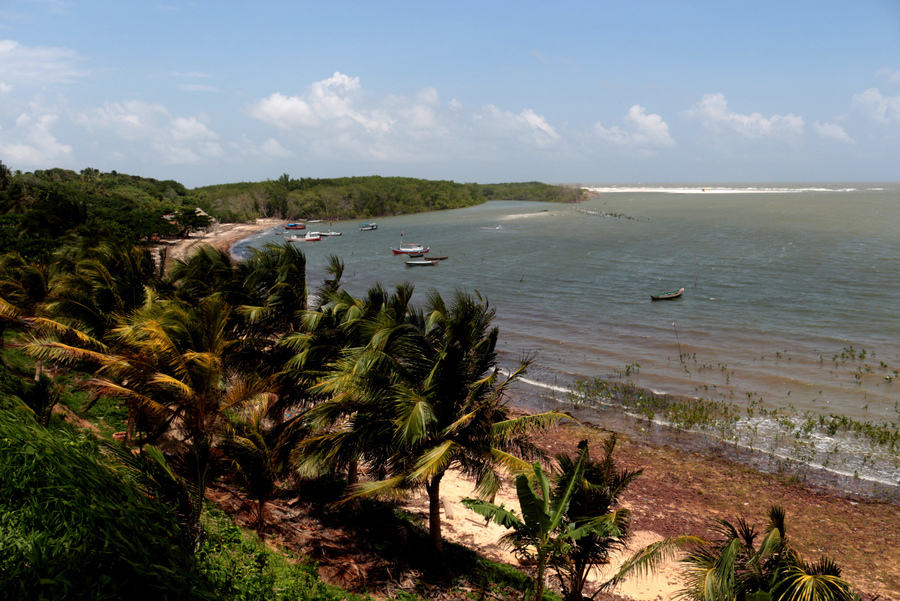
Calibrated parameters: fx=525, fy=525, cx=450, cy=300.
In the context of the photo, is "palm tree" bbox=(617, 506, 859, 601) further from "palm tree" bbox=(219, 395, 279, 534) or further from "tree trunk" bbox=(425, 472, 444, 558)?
"palm tree" bbox=(219, 395, 279, 534)

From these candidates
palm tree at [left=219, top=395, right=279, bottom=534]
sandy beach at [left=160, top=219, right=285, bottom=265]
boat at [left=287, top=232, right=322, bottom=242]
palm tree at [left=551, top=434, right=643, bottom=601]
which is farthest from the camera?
boat at [left=287, top=232, right=322, bottom=242]

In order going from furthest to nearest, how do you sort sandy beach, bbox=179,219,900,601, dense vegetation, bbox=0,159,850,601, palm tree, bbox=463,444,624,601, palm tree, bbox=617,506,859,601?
sandy beach, bbox=179,219,900,601 < palm tree, bbox=463,444,624,601 < palm tree, bbox=617,506,859,601 < dense vegetation, bbox=0,159,850,601

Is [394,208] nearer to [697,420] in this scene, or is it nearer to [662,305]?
[662,305]

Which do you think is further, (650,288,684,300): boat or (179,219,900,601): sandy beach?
(650,288,684,300): boat

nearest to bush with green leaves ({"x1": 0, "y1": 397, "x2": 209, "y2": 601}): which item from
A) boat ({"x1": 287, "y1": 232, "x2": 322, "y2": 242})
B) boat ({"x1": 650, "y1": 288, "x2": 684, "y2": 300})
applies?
boat ({"x1": 650, "y1": 288, "x2": 684, "y2": 300})

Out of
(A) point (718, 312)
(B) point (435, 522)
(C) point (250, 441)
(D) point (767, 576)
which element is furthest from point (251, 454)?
(A) point (718, 312)

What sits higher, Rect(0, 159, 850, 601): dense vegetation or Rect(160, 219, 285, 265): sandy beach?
Rect(160, 219, 285, 265): sandy beach

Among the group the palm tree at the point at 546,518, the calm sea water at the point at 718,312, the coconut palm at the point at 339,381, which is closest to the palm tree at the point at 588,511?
the palm tree at the point at 546,518

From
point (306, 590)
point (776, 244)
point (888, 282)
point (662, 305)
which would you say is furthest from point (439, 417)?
point (776, 244)
